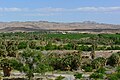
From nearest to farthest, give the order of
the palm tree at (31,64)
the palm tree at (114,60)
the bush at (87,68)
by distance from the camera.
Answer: the palm tree at (31,64) → the bush at (87,68) → the palm tree at (114,60)

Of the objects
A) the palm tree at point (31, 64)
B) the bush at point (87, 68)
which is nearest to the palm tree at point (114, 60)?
the bush at point (87, 68)

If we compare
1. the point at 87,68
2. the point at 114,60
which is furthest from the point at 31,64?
the point at 114,60

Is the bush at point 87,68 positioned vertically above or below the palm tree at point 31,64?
below

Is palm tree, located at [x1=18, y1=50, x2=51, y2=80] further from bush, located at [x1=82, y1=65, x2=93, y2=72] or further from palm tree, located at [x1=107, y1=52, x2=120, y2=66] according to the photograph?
palm tree, located at [x1=107, y1=52, x2=120, y2=66]

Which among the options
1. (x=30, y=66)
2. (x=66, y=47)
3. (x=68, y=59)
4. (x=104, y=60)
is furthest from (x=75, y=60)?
(x=66, y=47)

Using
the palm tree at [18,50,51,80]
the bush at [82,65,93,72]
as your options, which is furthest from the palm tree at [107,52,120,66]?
the palm tree at [18,50,51,80]

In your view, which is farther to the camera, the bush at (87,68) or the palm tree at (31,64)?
the bush at (87,68)

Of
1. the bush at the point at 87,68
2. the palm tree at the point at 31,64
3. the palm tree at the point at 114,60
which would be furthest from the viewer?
the palm tree at the point at 114,60

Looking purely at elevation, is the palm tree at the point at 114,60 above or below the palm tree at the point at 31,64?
below

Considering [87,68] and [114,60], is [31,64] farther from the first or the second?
[114,60]

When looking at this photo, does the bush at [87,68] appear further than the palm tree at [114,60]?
No

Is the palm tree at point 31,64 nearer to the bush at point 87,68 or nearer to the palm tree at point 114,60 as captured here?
the bush at point 87,68
